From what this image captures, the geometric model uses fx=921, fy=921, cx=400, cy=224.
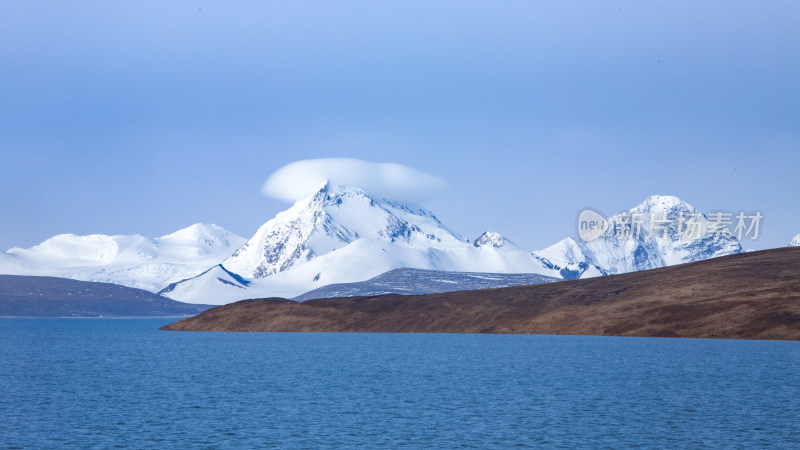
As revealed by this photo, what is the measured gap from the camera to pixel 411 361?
114 metres

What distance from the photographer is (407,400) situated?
69750mm

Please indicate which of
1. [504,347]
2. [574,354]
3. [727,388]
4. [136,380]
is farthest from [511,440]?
[504,347]

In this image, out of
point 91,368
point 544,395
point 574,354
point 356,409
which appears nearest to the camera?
point 356,409

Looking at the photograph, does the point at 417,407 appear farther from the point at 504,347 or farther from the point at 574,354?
the point at 504,347

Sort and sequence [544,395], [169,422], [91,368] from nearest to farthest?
[169,422] < [544,395] < [91,368]

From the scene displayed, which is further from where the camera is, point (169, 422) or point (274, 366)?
point (274, 366)

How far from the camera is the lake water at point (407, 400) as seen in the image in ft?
169

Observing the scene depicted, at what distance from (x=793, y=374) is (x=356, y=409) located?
155 feet

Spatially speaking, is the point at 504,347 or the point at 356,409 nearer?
the point at 356,409

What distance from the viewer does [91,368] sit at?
10425 centimetres

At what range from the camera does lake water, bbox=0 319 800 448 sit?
51375 millimetres

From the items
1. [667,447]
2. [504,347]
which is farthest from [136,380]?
[504,347]

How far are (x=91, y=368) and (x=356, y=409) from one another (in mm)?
51112

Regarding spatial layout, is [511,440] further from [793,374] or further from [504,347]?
[504,347]
